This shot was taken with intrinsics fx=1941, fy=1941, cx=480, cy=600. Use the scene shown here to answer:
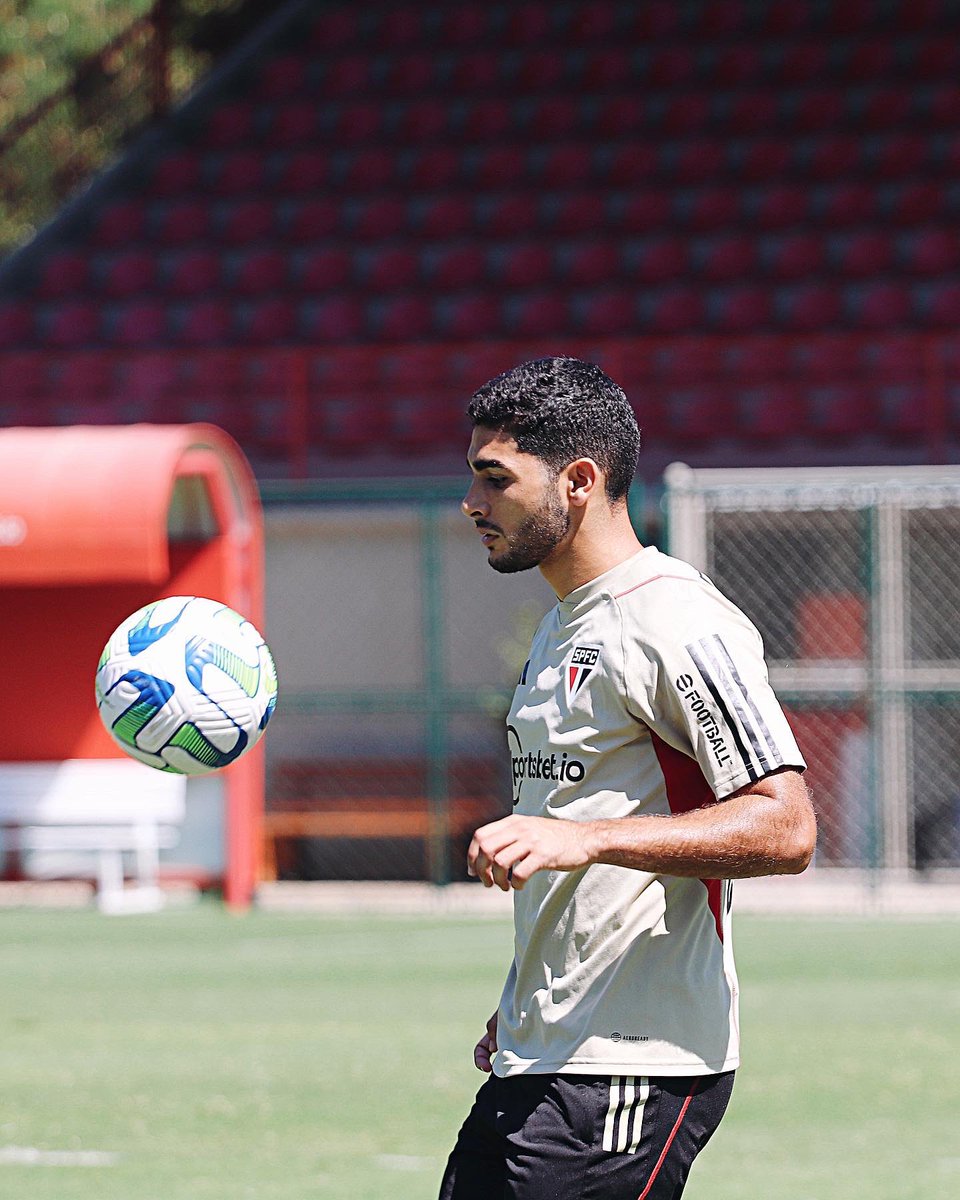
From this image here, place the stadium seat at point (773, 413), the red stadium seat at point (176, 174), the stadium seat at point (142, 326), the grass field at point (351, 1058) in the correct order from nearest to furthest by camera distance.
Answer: the grass field at point (351, 1058) → the stadium seat at point (773, 413) → the stadium seat at point (142, 326) → the red stadium seat at point (176, 174)

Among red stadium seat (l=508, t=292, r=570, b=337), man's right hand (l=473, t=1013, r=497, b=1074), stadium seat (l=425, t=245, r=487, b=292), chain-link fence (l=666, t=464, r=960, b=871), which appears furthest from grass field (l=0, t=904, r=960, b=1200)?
stadium seat (l=425, t=245, r=487, b=292)

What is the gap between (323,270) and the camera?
18438mm

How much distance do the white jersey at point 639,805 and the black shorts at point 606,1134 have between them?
3 centimetres

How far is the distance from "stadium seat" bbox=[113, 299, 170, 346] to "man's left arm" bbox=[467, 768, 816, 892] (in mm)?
16132

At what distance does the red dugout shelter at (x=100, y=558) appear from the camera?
12.5 meters

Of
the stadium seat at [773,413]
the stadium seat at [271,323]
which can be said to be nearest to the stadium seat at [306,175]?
the stadium seat at [271,323]

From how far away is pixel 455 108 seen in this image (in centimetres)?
1923

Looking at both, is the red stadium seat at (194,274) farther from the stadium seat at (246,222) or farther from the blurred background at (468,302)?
the stadium seat at (246,222)

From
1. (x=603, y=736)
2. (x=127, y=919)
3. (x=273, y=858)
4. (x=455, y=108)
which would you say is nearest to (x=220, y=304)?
(x=455, y=108)

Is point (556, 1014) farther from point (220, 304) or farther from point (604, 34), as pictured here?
point (604, 34)

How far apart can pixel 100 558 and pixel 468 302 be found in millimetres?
6617

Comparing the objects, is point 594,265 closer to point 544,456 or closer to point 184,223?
point 184,223

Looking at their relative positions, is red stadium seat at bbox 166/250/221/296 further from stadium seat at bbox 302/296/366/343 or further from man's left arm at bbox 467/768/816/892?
man's left arm at bbox 467/768/816/892

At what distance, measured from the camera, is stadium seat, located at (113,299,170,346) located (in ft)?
60.6
